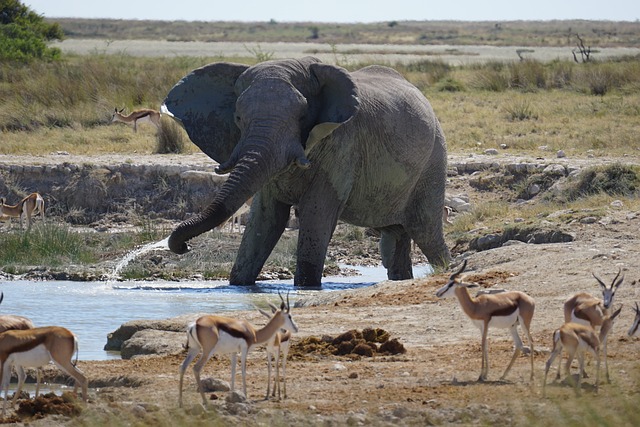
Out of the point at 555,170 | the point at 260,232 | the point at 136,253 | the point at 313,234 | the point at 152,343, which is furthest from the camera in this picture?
the point at 555,170

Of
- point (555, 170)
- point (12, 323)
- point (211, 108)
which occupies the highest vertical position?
point (211, 108)

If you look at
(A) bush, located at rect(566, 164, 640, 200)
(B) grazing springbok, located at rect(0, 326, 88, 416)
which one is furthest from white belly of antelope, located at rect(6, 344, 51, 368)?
(A) bush, located at rect(566, 164, 640, 200)

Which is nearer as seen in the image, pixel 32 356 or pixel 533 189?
pixel 32 356

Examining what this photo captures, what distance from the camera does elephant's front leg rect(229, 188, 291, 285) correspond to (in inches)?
613

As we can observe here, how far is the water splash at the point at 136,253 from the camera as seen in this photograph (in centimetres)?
1736

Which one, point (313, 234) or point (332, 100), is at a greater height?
point (332, 100)

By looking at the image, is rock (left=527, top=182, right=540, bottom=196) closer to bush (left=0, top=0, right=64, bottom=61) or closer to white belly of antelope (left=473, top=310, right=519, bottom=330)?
white belly of antelope (left=473, top=310, right=519, bottom=330)

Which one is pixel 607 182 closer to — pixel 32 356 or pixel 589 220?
pixel 589 220

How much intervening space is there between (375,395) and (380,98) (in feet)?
26.0

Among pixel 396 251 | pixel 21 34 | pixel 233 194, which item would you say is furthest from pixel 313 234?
pixel 21 34

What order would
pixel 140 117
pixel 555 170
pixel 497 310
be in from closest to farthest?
pixel 497 310 → pixel 555 170 → pixel 140 117

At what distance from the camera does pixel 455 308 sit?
12008mm

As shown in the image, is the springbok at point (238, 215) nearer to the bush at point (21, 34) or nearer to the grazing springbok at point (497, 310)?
the grazing springbok at point (497, 310)

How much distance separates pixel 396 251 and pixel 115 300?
13.5 ft
